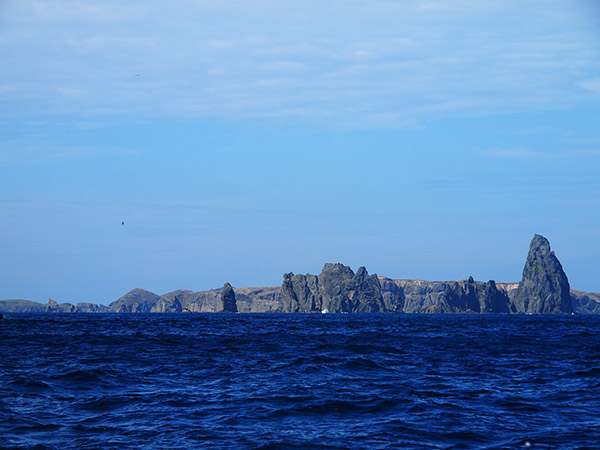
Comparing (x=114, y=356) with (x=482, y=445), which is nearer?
(x=482, y=445)

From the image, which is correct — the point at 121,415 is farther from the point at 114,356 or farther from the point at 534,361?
the point at 534,361

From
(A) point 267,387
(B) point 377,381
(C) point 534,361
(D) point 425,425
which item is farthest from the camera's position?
(C) point 534,361

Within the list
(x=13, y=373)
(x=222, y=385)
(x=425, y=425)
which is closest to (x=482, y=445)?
(x=425, y=425)

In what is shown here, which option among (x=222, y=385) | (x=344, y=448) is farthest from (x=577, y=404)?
(x=222, y=385)

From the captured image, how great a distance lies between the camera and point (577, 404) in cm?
2664

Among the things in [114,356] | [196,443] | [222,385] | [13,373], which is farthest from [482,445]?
[114,356]

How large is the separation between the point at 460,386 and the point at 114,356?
76.9ft

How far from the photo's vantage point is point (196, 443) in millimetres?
20047

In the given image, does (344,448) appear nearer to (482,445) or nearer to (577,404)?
(482,445)

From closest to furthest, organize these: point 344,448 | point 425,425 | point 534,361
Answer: point 344,448
point 425,425
point 534,361

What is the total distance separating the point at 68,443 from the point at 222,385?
465 inches

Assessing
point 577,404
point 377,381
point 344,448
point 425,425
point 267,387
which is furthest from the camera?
point 377,381

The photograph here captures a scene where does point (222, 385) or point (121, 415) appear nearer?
point (121, 415)

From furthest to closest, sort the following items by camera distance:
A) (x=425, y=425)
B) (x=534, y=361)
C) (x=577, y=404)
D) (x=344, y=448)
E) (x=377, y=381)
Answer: (x=534, y=361) → (x=377, y=381) → (x=577, y=404) → (x=425, y=425) → (x=344, y=448)
